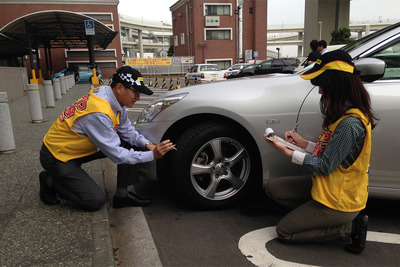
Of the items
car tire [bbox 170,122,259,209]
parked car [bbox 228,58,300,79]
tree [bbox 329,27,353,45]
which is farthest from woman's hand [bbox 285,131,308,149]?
tree [bbox 329,27,353,45]

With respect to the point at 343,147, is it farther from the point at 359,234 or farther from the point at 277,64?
the point at 277,64

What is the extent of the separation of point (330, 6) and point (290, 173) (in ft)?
200

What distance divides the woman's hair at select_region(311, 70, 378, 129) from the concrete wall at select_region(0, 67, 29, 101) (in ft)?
37.7

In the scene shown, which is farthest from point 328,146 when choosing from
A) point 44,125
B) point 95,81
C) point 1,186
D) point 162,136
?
point 95,81

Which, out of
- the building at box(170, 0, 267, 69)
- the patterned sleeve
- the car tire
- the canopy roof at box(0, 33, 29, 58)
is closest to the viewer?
the patterned sleeve

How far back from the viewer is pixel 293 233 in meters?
2.36

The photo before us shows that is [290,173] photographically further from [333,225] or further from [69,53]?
[69,53]

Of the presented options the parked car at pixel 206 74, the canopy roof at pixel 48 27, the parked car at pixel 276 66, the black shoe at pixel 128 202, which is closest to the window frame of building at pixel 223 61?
the canopy roof at pixel 48 27

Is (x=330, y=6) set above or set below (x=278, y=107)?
above

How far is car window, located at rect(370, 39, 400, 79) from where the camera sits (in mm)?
2602

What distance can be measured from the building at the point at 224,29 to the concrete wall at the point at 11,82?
33591 mm

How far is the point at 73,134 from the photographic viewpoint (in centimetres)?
279

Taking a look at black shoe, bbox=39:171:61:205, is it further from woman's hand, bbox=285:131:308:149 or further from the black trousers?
woman's hand, bbox=285:131:308:149

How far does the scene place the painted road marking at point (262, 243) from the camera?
2211mm
